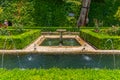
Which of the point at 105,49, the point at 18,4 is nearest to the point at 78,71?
the point at 105,49

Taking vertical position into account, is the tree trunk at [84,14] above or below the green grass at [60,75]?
below

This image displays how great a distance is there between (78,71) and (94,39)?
9657 mm

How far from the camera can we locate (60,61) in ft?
40.2

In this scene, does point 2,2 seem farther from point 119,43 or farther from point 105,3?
point 119,43

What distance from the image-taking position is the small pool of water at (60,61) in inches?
448

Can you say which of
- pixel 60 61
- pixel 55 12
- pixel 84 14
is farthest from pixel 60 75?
pixel 55 12

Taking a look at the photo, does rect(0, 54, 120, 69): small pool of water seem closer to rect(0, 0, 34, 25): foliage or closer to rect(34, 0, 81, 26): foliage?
rect(0, 0, 34, 25): foliage

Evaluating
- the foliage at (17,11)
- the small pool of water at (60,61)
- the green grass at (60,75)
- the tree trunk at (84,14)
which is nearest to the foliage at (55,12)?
the foliage at (17,11)

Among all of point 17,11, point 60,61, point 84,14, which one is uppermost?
point 17,11

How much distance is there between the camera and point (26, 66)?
37.0 ft

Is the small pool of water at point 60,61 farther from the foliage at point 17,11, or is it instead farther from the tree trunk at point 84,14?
the foliage at point 17,11

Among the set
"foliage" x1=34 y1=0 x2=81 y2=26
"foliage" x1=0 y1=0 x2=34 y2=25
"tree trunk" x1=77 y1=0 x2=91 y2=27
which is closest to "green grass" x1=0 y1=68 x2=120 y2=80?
"tree trunk" x1=77 y1=0 x2=91 y2=27

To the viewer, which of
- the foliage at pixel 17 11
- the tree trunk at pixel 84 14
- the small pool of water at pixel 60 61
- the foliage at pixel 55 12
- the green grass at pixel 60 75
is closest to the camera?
the green grass at pixel 60 75

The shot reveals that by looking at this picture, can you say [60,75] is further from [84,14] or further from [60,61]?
[84,14]
